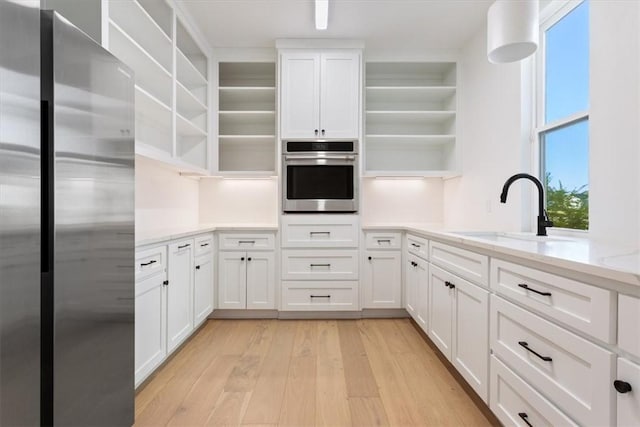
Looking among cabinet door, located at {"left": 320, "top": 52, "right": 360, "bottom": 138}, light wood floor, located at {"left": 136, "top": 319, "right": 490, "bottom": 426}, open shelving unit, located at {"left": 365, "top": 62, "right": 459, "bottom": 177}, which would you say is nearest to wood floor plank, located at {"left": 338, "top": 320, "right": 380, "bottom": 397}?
light wood floor, located at {"left": 136, "top": 319, "right": 490, "bottom": 426}

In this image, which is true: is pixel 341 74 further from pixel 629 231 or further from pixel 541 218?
pixel 629 231

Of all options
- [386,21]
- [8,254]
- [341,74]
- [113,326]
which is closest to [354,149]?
[341,74]

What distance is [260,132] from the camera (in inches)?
151

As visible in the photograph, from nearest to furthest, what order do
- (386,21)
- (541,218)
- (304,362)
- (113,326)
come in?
(113,326), (541,218), (304,362), (386,21)

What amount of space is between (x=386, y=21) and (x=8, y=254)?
3136 mm

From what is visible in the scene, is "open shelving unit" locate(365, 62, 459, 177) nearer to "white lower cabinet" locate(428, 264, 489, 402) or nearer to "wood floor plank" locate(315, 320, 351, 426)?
"white lower cabinet" locate(428, 264, 489, 402)

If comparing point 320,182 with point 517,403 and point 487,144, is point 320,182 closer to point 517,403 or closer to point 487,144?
point 487,144

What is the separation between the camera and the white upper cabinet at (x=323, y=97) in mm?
3340

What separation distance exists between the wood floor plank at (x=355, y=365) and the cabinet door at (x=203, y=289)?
1.22 metres

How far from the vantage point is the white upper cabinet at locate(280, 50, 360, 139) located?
3.34 metres

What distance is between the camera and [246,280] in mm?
3324

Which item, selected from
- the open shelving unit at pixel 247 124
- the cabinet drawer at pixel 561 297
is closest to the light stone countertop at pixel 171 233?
the open shelving unit at pixel 247 124

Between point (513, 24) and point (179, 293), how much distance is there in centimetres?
257

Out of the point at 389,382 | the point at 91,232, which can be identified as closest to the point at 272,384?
the point at 389,382
